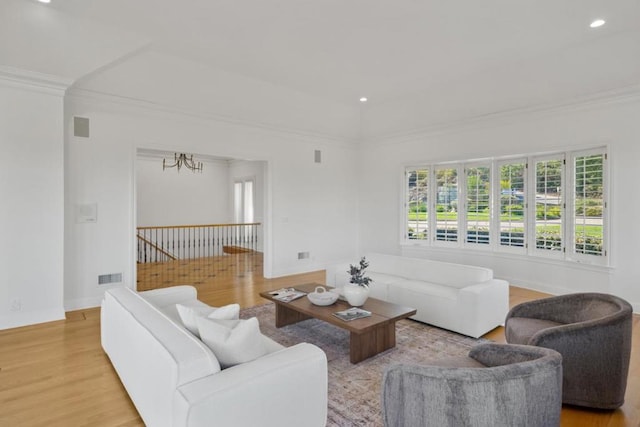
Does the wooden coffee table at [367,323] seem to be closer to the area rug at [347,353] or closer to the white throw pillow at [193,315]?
the area rug at [347,353]

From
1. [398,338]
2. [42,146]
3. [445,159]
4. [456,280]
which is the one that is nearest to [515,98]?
[445,159]

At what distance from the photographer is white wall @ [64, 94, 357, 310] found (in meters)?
4.99

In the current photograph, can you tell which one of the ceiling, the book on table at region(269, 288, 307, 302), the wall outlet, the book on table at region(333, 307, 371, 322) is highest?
the ceiling

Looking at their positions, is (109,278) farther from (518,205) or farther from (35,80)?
(518,205)

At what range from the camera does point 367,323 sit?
3.26m

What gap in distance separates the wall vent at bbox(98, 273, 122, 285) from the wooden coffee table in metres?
2.75

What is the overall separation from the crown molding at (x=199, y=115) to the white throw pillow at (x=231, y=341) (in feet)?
14.7

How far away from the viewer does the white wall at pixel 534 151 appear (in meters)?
4.90

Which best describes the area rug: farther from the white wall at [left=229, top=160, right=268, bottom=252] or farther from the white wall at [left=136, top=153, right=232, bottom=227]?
the white wall at [left=136, top=153, right=232, bottom=227]

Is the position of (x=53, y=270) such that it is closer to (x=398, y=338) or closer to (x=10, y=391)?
(x=10, y=391)

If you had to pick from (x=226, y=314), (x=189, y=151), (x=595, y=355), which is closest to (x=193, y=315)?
(x=226, y=314)

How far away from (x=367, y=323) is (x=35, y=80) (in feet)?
15.8

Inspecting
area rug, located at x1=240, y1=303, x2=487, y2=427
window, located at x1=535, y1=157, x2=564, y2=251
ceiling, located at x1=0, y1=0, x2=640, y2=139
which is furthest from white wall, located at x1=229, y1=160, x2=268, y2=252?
window, located at x1=535, y1=157, x2=564, y2=251

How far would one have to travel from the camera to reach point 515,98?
232 inches
